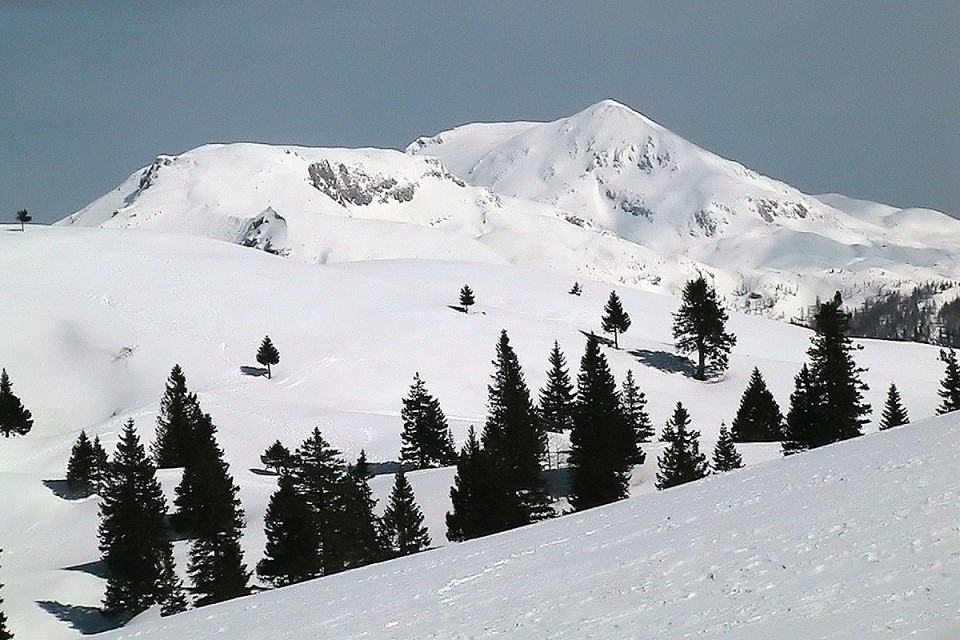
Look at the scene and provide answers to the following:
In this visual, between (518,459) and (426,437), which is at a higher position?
(426,437)

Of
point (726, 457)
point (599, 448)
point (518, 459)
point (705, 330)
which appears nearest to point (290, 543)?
point (518, 459)

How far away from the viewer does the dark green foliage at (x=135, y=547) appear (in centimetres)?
3822

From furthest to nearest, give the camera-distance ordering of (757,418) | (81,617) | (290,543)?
(757,418) → (290,543) → (81,617)

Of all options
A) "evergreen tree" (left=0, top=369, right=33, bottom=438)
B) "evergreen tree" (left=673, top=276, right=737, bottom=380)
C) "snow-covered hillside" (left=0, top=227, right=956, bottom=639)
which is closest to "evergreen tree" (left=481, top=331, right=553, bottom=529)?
"snow-covered hillside" (left=0, top=227, right=956, bottom=639)

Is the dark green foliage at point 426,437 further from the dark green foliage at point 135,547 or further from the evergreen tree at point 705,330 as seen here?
→ the evergreen tree at point 705,330

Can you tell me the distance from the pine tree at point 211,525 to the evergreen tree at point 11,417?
91.0 feet

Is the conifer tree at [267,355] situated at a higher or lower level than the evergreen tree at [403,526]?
higher

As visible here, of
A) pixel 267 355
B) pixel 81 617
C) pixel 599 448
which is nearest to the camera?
pixel 81 617

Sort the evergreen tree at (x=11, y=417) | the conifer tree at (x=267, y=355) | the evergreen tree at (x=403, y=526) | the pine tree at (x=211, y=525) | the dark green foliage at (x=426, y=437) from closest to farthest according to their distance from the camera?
the pine tree at (x=211, y=525) < the evergreen tree at (x=403, y=526) < the dark green foliage at (x=426, y=437) < the evergreen tree at (x=11, y=417) < the conifer tree at (x=267, y=355)

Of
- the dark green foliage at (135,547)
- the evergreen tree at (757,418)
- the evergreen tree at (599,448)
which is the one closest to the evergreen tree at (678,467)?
the evergreen tree at (599,448)

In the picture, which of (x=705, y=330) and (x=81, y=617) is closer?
(x=81, y=617)

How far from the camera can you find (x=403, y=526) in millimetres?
39562

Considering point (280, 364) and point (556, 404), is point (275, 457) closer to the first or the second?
point (556, 404)

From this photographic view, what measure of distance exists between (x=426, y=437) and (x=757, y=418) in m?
26.2
